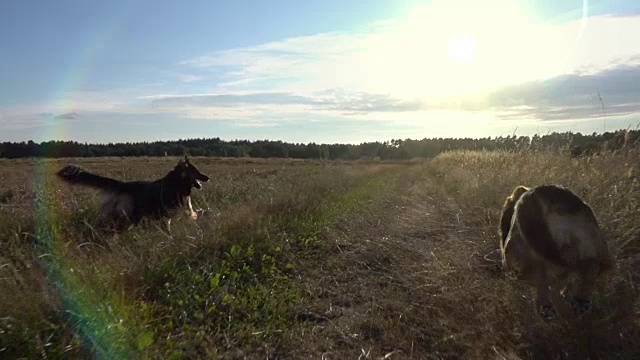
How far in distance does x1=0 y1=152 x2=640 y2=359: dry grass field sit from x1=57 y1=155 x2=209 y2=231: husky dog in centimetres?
149

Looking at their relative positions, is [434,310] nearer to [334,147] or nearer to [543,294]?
[543,294]

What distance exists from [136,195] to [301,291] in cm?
565

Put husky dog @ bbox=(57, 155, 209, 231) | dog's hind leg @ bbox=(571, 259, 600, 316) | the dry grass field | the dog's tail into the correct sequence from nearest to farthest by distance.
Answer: the dry grass field
dog's hind leg @ bbox=(571, 259, 600, 316)
husky dog @ bbox=(57, 155, 209, 231)
the dog's tail

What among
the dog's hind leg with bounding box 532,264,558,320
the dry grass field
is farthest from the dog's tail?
the dog's hind leg with bounding box 532,264,558,320

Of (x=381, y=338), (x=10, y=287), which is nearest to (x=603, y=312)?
(x=381, y=338)

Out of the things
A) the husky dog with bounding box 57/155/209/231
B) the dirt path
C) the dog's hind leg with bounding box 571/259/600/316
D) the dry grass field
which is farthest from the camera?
the husky dog with bounding box 57/155/209/231

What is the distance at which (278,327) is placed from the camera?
442 cm

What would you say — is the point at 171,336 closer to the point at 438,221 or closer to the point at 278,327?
the point at 278,327

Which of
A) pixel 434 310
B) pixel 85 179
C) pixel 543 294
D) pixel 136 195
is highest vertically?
pixel 85 179

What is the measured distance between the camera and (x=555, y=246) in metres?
4.45

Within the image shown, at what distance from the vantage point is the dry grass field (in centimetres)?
379

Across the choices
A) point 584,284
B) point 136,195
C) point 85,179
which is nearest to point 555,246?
point 584,284

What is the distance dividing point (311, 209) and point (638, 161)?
4617 mm

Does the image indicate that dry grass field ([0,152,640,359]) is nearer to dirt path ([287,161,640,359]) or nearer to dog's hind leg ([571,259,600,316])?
dirt path ([287,161,640,359])
